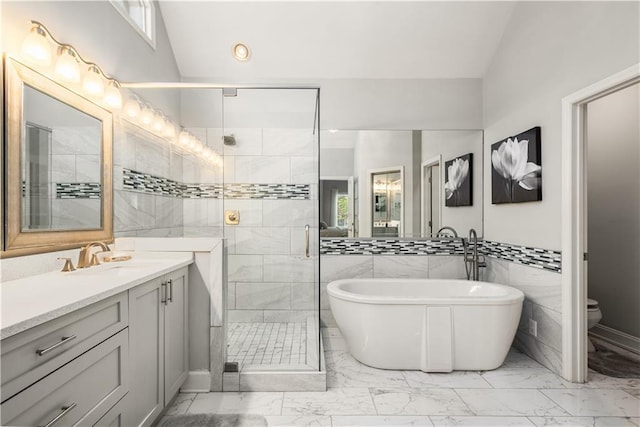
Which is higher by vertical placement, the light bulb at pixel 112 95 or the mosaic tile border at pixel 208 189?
the light bulb at pixel 112 95

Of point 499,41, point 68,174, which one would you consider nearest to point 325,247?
point 68,174

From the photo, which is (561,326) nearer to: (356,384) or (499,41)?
(356,384)

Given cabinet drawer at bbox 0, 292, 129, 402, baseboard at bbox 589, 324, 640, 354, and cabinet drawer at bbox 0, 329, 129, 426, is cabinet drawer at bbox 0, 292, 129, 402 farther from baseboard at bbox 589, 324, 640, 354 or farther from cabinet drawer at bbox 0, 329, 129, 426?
baseboard at bbox 589, 324, 640, 354

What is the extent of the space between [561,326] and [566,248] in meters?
0.59

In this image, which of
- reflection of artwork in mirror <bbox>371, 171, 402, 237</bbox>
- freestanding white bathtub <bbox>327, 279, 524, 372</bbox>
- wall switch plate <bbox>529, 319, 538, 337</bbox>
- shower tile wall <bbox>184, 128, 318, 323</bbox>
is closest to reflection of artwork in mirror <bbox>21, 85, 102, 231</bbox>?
shower tile wall <bbox>184, 128, 318, 323</bbox>

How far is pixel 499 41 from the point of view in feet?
10.5

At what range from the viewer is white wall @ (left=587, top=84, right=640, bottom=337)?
298 cm

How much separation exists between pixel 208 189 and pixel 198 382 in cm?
131

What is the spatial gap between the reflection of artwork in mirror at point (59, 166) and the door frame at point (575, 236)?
3205 millimetres

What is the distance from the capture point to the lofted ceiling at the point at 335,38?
304 centimetres

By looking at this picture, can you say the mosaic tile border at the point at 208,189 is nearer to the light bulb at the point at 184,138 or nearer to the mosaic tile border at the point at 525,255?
the light bulb at the point at 184,138

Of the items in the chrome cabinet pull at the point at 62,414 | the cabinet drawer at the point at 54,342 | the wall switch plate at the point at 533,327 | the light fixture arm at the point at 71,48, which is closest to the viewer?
the cabinet drawer at the point at 54,342

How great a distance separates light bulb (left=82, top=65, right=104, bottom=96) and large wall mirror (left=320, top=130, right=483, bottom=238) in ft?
6.60

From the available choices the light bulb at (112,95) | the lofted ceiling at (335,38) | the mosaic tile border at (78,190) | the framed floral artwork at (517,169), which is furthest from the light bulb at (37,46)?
the framed floral artwork at (517,169)
